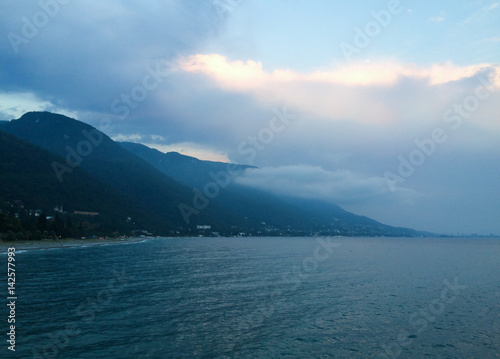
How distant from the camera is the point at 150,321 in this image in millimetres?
29812

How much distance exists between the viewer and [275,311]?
35.2 metres

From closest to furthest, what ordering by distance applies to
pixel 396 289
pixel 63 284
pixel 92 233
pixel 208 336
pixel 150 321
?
pixel 208 336 → pixel 150 321 → pixel 63 284 → pixel 396 289 → pixel 92 233

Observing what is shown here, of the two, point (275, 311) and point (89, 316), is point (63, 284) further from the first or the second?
point (275, 311)

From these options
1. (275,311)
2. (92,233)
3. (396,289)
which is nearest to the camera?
(275,311)

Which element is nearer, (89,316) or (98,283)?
(89,316)

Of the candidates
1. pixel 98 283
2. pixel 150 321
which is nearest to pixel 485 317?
pixel 150 321

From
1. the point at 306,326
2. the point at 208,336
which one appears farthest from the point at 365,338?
the point at 208,336

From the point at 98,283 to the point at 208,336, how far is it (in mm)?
28509

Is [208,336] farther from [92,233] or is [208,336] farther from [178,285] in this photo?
[92,233]

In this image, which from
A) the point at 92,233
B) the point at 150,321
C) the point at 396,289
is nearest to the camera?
the point at 150,321

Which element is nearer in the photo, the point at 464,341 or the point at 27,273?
the point at 464,341

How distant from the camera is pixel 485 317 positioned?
35438 mm

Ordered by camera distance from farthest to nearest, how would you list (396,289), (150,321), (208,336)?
(396,289) < (150,321) < (208,336)

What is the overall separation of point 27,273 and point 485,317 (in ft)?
208
